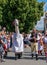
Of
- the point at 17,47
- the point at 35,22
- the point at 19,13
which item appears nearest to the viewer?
the point at 17,47

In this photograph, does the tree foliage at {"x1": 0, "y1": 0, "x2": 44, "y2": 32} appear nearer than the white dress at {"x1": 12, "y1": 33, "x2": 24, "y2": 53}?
No

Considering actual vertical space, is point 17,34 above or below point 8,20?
above

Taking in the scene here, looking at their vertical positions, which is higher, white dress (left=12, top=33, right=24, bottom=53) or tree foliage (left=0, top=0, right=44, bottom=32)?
white dress (left=12, top=33, right=24, bottom=53)

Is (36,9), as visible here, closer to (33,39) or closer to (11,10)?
(11,10)

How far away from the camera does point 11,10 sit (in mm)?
43656

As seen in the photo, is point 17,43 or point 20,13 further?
point 20,13

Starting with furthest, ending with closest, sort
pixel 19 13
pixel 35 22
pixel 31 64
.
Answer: pixel 35 22, pixel 19 13, pixel 31 64

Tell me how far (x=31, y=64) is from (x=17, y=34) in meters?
2.56

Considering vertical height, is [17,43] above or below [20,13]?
above

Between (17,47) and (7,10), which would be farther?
(7,10)

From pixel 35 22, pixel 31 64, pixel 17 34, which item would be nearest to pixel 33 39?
pixel 17 34

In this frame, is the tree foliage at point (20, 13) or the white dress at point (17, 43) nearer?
the white dress at point (17, 43)

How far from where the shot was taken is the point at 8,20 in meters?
44.0

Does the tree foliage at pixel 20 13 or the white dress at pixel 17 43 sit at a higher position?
the white dress at pixel 17 43
